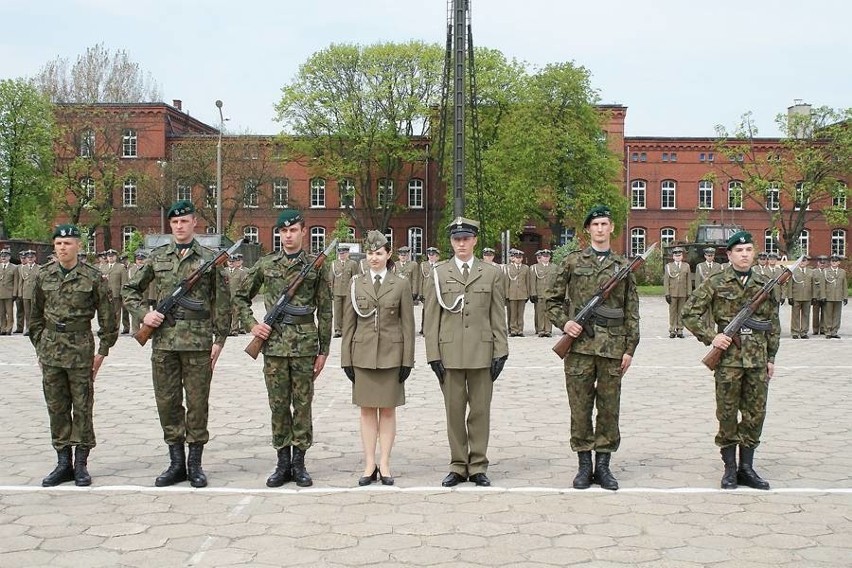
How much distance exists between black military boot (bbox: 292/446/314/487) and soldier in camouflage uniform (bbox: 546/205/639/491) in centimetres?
203

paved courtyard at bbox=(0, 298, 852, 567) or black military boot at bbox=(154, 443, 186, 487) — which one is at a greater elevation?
black military boot at bbox=(154, 443, 186, 487)

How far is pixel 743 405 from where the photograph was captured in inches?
263

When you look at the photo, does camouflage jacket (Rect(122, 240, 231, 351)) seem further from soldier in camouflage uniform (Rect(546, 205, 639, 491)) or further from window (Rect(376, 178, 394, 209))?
window (Rect(376, 178, 394, 209))

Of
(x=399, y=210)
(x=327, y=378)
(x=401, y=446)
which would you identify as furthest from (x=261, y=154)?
(x=401, y=446)

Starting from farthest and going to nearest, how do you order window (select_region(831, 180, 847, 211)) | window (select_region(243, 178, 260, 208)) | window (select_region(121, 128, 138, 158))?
window (select_region(121, 128, 138, 158)) → window (select_region(243, 178, 260, 208)) → window (select_region(831, 180, 847, 211))

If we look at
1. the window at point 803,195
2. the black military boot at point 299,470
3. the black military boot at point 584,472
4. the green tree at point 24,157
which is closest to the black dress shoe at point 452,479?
the black military boot at point 584,472

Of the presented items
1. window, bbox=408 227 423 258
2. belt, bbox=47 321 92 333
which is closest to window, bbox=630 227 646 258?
window, bbox=408 227 423 258

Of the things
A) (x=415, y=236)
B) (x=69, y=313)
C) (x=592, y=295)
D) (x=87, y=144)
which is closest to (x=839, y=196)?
(x=415, y=236)

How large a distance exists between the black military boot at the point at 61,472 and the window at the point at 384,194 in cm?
5022

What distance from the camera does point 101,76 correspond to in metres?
55.4

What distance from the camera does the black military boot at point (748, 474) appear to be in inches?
258

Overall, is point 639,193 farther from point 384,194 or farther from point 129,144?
point 129,144

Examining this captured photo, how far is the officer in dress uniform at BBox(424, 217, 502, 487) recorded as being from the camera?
673cm

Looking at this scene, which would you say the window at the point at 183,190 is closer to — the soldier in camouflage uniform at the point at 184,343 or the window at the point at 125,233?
the window at the point at 125,233
